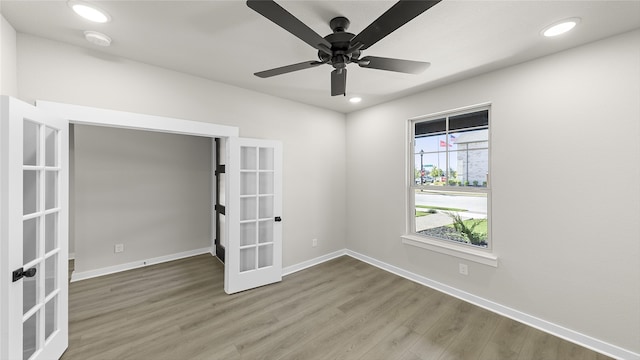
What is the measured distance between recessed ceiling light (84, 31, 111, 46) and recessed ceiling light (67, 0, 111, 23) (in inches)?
7.5

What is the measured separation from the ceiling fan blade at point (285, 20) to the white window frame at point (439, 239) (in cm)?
216

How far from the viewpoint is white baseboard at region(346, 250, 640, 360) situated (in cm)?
199

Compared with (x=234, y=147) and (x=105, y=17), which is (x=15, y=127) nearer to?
(x=105, y=17)

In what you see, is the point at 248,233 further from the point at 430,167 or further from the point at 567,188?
the point at 567,188

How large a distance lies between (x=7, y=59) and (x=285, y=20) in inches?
85.5

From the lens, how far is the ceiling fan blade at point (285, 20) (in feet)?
3.75

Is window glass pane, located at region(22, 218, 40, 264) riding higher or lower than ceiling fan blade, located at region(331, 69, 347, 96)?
lower

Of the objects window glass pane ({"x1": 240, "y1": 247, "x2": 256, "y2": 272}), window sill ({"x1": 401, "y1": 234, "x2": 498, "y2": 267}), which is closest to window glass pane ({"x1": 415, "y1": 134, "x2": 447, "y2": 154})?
window sill ({"x1": 401, "y1": 234, "x2": 498, "y2": 267})

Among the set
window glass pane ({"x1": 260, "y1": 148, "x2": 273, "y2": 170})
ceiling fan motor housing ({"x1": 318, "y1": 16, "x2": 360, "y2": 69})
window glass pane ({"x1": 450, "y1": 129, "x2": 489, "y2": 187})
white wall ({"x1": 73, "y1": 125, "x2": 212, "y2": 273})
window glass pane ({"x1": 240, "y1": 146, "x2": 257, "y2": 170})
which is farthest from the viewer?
white wall ({"x1": 73, "y1": 125, "x2": 212, "y2": 273})

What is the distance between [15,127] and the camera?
147cm

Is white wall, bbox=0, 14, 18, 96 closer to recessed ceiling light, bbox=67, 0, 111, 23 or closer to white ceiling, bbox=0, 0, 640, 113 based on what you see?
white ceiling, bbox=0, 0, 640, 113

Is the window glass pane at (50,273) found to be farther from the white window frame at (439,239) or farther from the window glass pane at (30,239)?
the white window frame at (439,239)

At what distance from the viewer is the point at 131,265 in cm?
374

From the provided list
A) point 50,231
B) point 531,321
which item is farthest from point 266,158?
point 531,321
